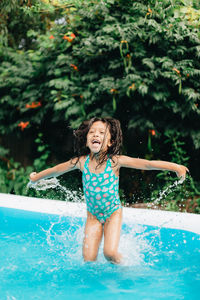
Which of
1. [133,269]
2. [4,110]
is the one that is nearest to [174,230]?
[133,269]

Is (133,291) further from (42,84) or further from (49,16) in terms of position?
(49,16)

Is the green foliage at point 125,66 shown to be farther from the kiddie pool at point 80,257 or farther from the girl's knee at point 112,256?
the girl's knee at point 112,256

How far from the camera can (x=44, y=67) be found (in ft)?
19.8

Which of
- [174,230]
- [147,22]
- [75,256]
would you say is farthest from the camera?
[147,22]

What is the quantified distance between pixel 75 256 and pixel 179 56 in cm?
300

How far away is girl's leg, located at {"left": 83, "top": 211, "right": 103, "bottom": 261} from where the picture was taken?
10.6ft

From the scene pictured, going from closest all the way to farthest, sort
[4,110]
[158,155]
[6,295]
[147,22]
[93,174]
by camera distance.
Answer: [6,295] < [93,174] < [147,22] < [158,155] < [4,110]

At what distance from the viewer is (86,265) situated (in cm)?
329

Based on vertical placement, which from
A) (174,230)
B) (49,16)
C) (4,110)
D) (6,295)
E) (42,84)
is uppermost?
(49,16)

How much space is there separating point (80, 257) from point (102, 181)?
787 millimetres

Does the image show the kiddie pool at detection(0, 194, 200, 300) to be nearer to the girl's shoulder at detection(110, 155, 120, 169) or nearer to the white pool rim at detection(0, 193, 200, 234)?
the white pool rim at detection(0, 193, 200, 234)

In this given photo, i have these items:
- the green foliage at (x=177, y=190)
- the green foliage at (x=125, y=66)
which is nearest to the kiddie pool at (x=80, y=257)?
the green foliage at (x=177, y=190)

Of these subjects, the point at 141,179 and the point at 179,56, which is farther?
the point at 141,179

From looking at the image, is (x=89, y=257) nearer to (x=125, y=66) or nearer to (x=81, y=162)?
(x=81, y=162)
